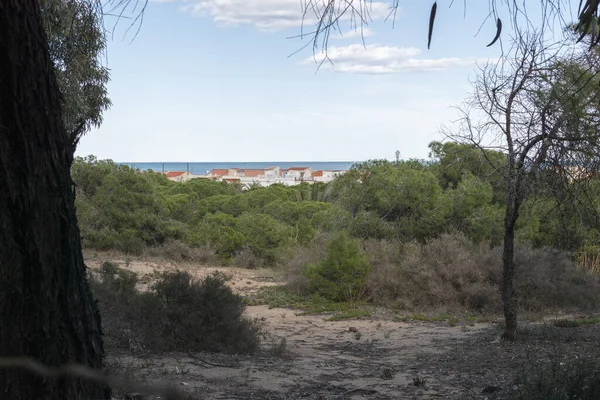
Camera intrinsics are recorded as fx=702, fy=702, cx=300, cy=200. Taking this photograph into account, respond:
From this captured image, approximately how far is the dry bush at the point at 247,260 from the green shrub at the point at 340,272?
18.7 feet

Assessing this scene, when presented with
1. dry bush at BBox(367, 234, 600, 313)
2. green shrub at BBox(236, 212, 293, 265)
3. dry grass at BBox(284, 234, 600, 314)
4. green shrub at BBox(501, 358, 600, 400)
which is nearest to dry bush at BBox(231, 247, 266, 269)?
green shrub at BBox(236, 212, 293, 265)

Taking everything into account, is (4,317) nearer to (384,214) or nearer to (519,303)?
(519,303)

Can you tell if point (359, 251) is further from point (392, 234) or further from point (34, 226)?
point (34, 226)

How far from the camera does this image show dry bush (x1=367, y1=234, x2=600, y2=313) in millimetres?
14938

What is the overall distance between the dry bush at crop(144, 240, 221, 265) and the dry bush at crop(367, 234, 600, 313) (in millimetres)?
7083

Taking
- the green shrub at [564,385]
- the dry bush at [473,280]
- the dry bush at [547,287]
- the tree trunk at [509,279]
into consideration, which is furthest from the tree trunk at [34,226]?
the dry bush at [547,287]

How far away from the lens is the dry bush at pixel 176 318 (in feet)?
30.1

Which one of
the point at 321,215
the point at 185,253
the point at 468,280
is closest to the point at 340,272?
the point at 468,280

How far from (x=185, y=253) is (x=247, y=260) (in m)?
1.97

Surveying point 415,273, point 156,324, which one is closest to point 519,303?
point 415,273

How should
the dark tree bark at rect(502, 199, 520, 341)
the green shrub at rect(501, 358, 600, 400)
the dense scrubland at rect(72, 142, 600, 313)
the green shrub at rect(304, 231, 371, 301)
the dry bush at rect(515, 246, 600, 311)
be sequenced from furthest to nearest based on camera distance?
the green shrub at rect(304, 231, 371, 301), the dense scrubland at rect(72, 142, 600, 313), the dry bush at rect(515, 246, 600, 311), the dark tree bark at rect(502, 199, 520, 341), the green shrub at rect(501, 358, 600, 400)

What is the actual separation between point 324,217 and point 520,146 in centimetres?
1147

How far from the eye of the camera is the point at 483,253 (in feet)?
53.2

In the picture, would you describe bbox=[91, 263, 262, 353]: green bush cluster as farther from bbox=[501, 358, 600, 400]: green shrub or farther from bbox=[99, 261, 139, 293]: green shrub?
bbox=[501, 358, 600, 400]: green shrub
